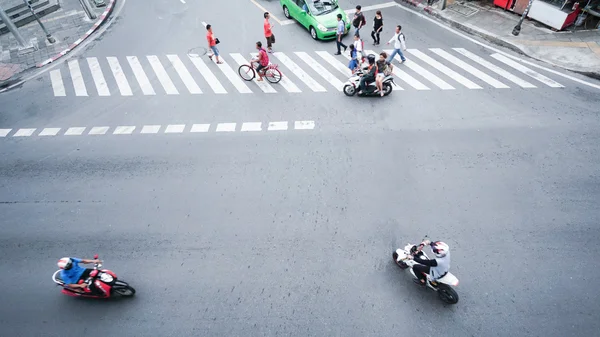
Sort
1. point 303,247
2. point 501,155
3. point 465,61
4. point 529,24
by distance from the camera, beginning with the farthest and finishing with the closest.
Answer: point 529,24, point 465,61, point 501,155, point 303,247

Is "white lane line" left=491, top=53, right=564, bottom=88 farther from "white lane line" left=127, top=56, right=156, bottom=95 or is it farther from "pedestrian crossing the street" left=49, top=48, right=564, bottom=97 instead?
"white lane line" left=127, top=56, right=156, bottom=95

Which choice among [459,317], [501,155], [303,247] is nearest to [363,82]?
[501,155]

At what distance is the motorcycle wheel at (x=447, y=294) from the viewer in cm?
724

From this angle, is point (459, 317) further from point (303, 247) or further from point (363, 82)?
point (363, 82)

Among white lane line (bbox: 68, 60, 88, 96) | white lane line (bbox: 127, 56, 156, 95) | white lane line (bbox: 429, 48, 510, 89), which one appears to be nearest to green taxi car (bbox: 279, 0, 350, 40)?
white lane line (bbox: 429, 48, 510, 89)

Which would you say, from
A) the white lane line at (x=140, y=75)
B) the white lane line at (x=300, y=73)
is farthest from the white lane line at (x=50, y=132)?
the white lane line at (x=300, y=73)

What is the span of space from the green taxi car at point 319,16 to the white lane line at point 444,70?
12.0 feet

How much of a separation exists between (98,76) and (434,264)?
15.3 m

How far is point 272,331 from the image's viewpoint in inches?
286

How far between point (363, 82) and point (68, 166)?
10638mm

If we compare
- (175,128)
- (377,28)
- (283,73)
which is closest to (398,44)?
(377,28)

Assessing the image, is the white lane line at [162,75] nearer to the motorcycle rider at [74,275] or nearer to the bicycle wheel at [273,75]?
the bicycle wheel at [273,75]

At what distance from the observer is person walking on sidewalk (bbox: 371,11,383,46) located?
47.7 ft

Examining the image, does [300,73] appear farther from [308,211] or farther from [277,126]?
[308,211]
